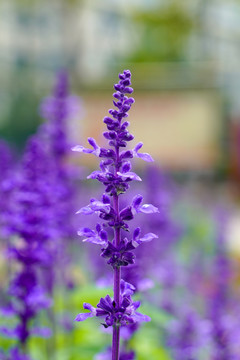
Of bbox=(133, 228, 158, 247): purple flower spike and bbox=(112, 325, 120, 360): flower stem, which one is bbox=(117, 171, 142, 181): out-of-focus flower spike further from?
bbox=(112, 325, 120, 360): flower stem

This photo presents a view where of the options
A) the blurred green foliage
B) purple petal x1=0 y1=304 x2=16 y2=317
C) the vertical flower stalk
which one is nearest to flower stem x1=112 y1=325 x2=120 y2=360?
the vertical flower stalk

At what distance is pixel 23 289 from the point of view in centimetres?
351

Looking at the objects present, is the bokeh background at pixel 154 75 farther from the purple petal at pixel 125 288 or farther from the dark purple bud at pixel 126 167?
the dark purple bud at pixel 126 167

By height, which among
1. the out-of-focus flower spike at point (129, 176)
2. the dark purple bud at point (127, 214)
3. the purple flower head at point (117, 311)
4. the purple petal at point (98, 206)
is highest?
the out-of-focus flower spike at point (129, 176)

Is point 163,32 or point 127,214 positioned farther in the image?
point 163,32

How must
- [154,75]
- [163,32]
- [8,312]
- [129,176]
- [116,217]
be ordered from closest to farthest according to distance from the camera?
[129,176]
[116,217]
[8,312]
[154,75]
[163,32]

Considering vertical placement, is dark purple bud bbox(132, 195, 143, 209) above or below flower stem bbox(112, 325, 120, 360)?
above

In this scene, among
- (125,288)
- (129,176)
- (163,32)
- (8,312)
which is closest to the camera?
(129,176)

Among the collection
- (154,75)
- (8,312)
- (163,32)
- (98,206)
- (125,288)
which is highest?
(163,32)

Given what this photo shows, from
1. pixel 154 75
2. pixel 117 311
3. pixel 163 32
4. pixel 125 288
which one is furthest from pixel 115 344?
pixel 163 32

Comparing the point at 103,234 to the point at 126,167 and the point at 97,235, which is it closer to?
the point at 97,235

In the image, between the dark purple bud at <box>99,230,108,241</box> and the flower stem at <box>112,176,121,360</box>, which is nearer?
the flower stem at <box>112,176,121,360</box>

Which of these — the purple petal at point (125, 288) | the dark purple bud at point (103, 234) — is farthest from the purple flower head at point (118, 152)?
the purple petal at point (125, 288)

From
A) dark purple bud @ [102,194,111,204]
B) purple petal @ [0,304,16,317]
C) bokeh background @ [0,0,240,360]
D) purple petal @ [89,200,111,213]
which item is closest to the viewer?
purple petal @ [89,200,111,213]
